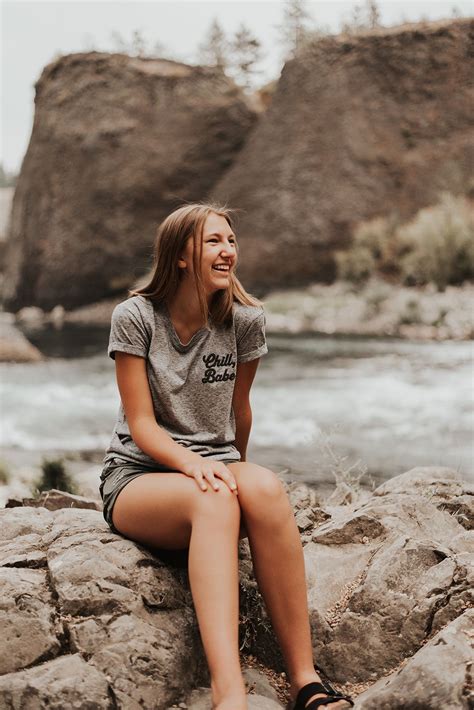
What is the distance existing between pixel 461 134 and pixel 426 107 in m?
1.37

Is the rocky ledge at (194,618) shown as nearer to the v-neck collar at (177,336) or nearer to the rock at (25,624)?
the rock at (25,624)

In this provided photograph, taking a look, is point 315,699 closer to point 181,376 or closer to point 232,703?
point 232,703

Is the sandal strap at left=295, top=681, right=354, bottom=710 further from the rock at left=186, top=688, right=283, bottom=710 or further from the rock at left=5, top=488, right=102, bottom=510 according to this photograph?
the rock at left=5, top=488, right=102, bottom=510

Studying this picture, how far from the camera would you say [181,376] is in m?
2.46

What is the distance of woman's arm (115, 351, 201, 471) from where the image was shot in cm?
228

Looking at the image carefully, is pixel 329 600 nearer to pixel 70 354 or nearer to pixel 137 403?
pixel 137 403

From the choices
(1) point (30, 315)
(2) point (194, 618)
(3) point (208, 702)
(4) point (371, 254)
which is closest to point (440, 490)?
(2) point (194, 618)

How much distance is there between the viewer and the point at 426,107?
74.5 feet

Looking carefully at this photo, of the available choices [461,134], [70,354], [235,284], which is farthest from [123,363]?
[461,134]

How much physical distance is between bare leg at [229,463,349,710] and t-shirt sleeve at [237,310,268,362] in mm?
544

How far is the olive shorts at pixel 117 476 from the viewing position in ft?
7.72

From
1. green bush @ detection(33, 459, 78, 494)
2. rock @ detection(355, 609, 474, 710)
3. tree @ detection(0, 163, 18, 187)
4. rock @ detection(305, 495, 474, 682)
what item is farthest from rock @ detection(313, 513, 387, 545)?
tree @ detection(0, 163, 18, 187)

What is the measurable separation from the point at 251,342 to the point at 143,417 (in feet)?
1.58

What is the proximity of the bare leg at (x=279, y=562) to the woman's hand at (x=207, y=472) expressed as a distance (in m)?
0.04
